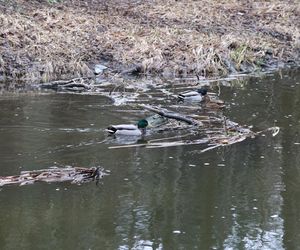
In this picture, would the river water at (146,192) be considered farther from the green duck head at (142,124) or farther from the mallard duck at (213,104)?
Answer: the mallard duck at (213,104)

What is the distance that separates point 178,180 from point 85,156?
4.69 feet

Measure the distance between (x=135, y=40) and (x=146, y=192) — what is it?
9902 mm

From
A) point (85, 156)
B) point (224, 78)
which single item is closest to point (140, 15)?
point (224, 78)

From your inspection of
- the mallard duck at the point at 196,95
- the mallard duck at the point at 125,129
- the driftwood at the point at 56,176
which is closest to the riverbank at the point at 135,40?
the mallard duck at the point at 196,95

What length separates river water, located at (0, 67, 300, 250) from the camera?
6.12 meters

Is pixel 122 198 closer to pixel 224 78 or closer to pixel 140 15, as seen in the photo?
pixel 224 78

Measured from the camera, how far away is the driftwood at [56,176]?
7.42 meters

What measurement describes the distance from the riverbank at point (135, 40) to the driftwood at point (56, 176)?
22.5ft

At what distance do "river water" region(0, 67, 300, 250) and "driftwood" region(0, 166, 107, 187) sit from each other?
0.41 ft

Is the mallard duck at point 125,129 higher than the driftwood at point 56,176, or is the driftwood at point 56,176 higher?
the mallard duck at point 125,129

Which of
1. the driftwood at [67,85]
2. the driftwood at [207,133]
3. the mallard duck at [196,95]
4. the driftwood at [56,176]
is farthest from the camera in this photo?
the driftwood at [67,85]

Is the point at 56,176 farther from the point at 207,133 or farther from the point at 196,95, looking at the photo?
the point at 196,95

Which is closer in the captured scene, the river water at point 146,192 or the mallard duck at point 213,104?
the river water at point 146,192

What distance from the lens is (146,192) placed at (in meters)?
7.24
